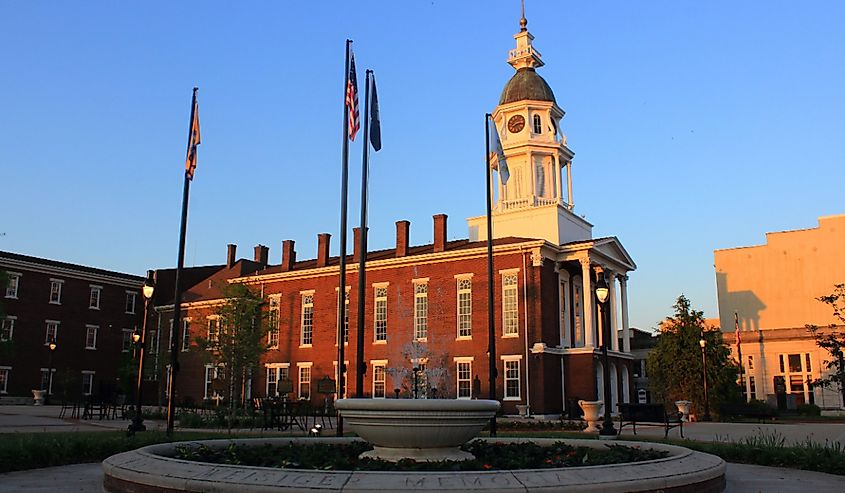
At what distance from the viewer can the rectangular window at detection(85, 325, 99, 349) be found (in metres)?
60.4

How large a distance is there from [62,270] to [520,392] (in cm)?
3911

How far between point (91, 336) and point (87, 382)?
3.76 m

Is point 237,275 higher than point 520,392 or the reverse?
higher

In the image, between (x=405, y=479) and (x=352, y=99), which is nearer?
(x=405, y=479)

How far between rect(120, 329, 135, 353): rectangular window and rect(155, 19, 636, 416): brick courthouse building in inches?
470

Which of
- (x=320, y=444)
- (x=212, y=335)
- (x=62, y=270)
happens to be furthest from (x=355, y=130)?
(x=62, y=270)

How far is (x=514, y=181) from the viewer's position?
163 feet

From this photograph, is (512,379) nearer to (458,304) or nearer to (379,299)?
(458,304)

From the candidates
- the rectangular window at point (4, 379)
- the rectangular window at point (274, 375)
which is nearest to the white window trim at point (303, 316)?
the rectangular window at point (274, 375)

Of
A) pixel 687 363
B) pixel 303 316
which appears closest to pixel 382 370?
pixel 303 316

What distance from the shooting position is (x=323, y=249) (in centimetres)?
5191

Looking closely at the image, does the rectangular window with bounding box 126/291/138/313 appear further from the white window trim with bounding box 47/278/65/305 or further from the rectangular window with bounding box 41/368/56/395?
the rectangular window with bounding box 41/368/56/395

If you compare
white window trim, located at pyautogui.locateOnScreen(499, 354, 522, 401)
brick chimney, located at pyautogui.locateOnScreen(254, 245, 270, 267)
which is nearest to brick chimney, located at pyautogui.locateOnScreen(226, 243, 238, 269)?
brick chimney, located at pyautogui.locateOnScreen(254, 245, 270, 267)

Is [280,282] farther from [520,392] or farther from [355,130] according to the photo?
[355,130]
